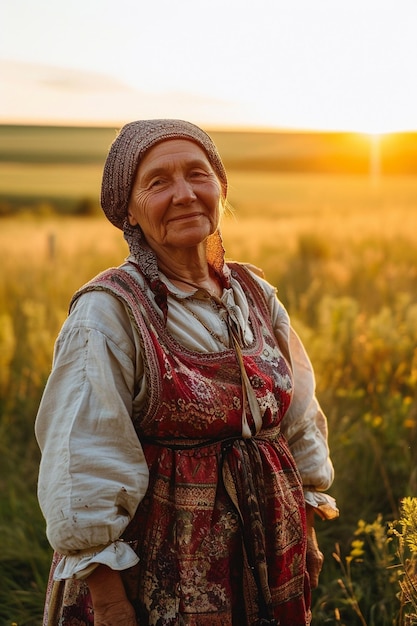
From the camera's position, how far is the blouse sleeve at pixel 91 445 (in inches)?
68.0

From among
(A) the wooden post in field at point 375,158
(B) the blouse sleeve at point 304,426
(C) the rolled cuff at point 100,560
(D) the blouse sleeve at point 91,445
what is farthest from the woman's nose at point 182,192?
(A) the wooden post in field at point 375,158

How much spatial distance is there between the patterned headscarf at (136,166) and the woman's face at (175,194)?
0.02m

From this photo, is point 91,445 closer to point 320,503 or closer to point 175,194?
point 175,194

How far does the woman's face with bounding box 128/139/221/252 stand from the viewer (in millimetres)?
1974

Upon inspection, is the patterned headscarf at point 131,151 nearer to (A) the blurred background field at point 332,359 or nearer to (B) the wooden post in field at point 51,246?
(A) the blurred background field at point 332,359

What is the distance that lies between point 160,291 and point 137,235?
21cm

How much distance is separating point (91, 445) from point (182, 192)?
2.21 feet

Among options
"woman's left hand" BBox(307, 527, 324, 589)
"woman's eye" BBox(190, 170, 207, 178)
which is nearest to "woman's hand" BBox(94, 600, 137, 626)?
"woman's left hand" BBox(307, 527, 324, 589)

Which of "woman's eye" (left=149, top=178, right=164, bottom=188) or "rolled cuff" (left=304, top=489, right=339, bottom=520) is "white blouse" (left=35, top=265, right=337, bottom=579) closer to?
"woman's eye" (left=149, top=178, right=164, bottom=188)

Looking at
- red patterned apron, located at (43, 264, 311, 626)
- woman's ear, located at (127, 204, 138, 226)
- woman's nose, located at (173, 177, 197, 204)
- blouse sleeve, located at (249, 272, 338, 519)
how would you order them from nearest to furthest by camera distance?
red patterned apron, located at (43, 264, 311, 626), woman's nose, located at (173, 177, 197, 204), woman's ear, located at (127, 204, 138, 226), blouse sleeve, located at (249, 272, 338, 519)

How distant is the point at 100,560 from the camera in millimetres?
1738

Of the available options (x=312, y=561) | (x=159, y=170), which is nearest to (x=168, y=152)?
(x=159, y=170)

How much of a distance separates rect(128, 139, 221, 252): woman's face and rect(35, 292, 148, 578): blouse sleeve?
284 millimetres

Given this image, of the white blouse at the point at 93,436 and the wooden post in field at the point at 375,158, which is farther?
the wooden post in field at the point at 375,158
